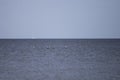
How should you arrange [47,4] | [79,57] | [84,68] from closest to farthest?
1. [84,68]
2. [79,57]
3. [47,4]

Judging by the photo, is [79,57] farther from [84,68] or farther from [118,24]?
[118,24]

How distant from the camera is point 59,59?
265cm

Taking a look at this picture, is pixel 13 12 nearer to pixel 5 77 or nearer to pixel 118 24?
pixel 5 77

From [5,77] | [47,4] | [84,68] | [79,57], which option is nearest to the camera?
[5,77]

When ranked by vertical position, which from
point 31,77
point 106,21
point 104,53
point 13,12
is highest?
point 13,12

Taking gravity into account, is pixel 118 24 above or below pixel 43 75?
above

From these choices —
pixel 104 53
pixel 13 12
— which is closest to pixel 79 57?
pixel 104 53

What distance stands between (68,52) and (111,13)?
3.50 feet

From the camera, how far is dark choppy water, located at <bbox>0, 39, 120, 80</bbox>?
222 cm

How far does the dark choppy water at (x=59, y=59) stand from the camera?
7.28 feet

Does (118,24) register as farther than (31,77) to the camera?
Yes

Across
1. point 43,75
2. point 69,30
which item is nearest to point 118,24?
point 69,30

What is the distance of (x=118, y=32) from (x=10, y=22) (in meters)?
2.02

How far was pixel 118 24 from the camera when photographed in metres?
3.15
